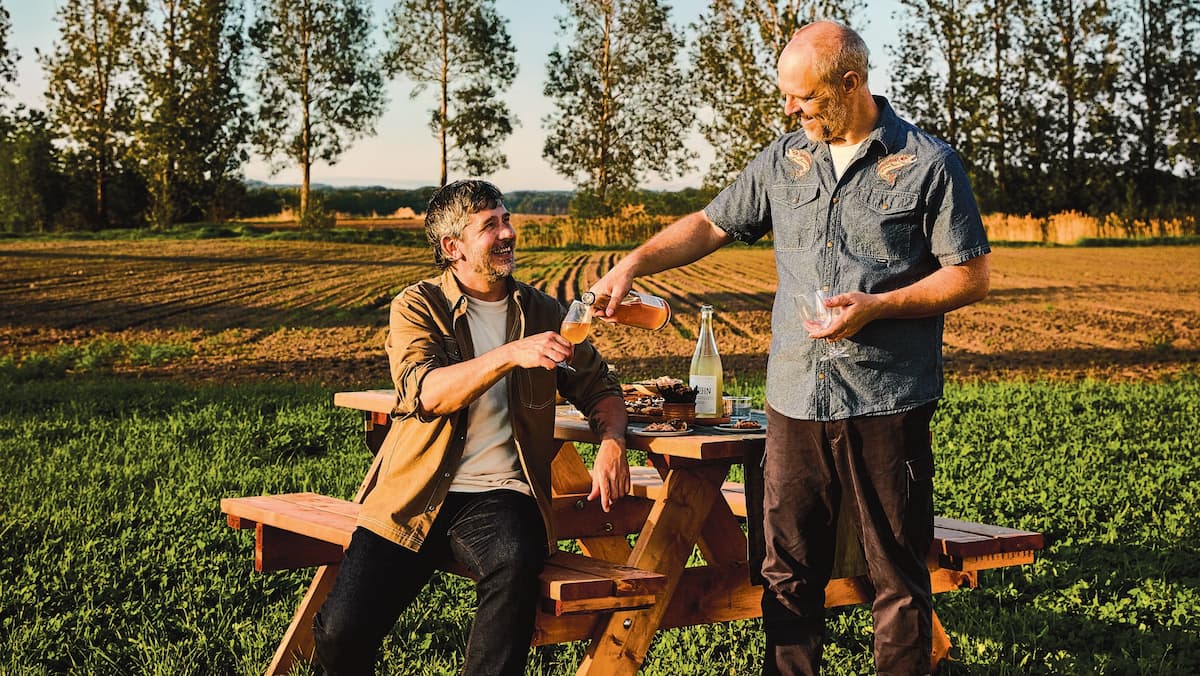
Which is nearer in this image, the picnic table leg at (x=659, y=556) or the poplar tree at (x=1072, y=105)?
the picnic table leg at (x=659, y=556)

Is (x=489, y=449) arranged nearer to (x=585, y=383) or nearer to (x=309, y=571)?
(x=585, y=383)

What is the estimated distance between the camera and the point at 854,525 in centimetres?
307

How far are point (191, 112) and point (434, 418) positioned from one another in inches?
506

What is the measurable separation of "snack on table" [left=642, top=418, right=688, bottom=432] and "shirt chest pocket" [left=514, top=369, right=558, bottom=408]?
307 mm

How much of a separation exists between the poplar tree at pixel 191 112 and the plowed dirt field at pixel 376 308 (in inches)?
24.8

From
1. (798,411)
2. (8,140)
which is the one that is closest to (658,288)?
(8,140)

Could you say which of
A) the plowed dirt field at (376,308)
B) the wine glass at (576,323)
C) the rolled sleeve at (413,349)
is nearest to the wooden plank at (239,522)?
the rolled sleeve at (413,349)

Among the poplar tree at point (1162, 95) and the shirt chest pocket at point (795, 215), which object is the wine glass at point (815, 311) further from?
the poplar tree at point (1162, 95)

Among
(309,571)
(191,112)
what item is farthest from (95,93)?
(309,571)

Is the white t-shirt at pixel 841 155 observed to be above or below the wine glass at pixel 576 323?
above

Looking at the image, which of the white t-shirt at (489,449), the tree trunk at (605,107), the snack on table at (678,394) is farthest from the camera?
the tree trunk at (605,107)

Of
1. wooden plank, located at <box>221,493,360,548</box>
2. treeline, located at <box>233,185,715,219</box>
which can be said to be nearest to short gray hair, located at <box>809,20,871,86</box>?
wooden plank, located at <box>221,493,360,548</box>

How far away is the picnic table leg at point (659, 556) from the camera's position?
9.78 ft

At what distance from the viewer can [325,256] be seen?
1555cm
